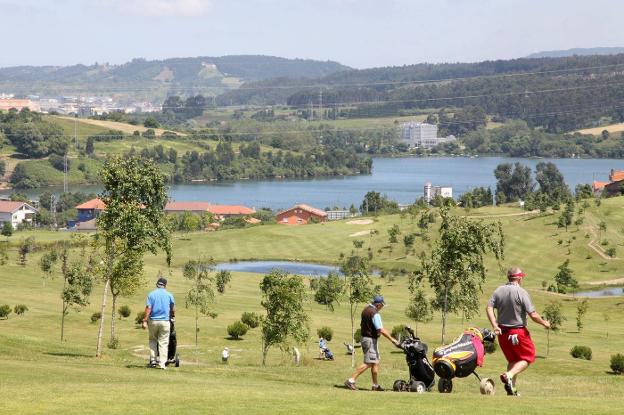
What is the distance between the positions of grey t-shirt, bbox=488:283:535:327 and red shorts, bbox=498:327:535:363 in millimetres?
152

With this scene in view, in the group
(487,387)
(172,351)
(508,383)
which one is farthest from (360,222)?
(508,383)

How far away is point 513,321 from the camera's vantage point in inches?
729

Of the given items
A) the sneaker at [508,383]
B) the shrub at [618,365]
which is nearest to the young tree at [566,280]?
the shrub at [618,365]

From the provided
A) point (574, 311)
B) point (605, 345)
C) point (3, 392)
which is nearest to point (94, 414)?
point (3, 392)

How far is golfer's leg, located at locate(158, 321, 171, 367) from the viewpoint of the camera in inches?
882

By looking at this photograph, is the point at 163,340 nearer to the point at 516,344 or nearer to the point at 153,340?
the point at 153,340

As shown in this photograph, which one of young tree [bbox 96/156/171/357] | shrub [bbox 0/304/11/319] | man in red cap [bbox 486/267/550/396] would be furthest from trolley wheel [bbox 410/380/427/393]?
shrub [bbox 0/304/11/319]

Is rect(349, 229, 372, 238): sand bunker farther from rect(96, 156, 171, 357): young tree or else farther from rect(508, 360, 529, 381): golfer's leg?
rect(508, 360, 529, 381): golfer's leg

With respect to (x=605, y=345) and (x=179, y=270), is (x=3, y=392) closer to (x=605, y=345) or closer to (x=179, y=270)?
(x=605, y=345)

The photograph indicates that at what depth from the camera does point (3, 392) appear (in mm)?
17359

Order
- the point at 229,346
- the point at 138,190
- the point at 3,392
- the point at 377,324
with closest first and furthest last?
the point at 3,392
the point at 377,324
the point at 138,190
the point at 229,346

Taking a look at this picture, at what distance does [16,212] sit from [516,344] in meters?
181

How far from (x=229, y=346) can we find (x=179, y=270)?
198 feet

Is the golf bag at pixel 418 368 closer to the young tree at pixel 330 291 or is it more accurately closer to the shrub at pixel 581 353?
the shrub at pixel 581 353
